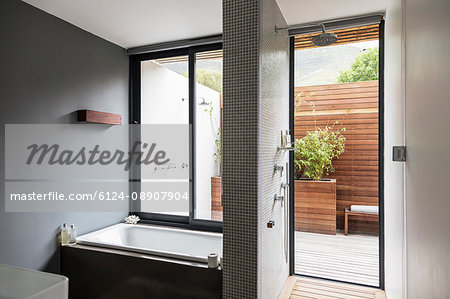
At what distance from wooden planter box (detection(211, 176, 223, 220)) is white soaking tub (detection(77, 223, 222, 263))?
34cm

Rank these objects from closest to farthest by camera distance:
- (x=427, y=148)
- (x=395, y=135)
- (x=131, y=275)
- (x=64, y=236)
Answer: (x=427, y=148), (x=395, y=135), (x=131, y=275), (x=64, y=236)

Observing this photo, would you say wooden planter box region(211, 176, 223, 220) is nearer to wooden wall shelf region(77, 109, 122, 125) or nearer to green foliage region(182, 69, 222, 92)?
green foliage region(182, 69, 222, 92)

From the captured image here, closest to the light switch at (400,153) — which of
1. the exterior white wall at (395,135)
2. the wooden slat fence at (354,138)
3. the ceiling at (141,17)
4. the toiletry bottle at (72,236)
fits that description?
the exterior white wall at (395,135)

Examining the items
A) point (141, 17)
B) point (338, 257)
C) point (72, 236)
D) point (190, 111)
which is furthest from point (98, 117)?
→ point (338, 257)

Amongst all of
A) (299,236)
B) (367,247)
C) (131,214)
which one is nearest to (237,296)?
(299,236)

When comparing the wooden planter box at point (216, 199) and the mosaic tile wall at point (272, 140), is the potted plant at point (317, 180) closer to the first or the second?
the mosaic tile wall at point (272, 140)

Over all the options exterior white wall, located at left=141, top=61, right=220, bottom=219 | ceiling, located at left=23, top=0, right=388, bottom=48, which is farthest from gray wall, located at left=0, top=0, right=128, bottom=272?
exterior white wall, located at left=141, top=61, right=220, bottom=219

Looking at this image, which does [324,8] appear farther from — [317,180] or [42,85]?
[42,85]

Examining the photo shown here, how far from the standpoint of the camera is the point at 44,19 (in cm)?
277

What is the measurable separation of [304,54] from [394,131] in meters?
1.35

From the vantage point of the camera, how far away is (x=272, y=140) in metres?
2.58

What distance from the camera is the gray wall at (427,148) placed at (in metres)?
1.13

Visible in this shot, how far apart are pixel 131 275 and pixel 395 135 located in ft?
7.98

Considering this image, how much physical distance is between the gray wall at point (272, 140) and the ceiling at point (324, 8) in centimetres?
10
